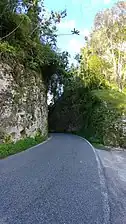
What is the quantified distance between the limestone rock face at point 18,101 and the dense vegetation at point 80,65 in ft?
2.25

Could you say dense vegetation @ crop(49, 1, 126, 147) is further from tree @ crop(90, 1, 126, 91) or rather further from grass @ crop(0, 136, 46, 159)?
grass @ crop(0, 136, 46, 159)

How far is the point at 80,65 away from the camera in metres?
32.1

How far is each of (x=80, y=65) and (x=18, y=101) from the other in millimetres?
19453

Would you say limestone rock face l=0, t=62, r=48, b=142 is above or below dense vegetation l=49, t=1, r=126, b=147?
below

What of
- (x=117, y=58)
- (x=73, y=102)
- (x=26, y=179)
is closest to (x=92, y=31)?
(x=117, y=58)

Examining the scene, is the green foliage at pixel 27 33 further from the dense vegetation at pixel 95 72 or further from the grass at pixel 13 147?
the dense vegetation at pixel 95 72

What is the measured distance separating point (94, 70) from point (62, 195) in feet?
88.3

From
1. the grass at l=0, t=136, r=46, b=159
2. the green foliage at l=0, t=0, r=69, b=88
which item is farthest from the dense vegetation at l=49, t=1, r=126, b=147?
the grass at l=0, t=136, r=46, b=159

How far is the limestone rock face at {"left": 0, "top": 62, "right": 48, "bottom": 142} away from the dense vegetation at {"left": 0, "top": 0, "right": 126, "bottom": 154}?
0.69 metres

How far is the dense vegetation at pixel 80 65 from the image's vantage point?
1456 cm

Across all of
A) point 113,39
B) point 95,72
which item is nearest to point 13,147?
point 95,72

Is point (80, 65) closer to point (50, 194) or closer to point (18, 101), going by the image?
point (18, 101)

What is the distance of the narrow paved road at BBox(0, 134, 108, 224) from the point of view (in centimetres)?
429

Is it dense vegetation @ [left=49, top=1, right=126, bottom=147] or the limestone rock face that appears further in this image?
dense vegetation @ [left=49, top=1, right=126, bottom=147]
